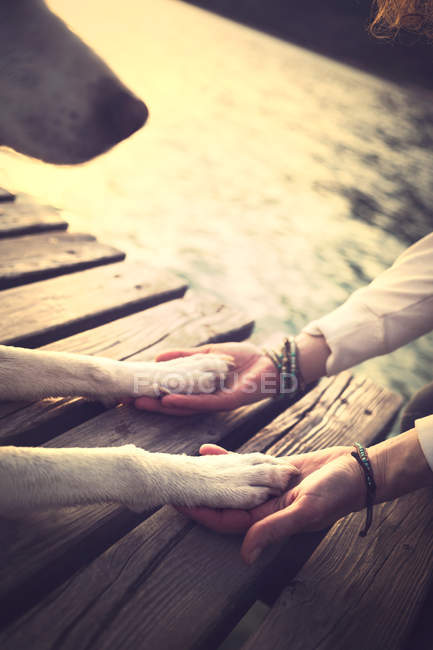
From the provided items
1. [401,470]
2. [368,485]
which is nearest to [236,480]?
[368,485]

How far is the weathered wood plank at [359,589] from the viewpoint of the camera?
1.12m

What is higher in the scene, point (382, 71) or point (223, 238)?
point (382, 71)

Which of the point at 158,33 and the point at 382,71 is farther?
the point at 382,71

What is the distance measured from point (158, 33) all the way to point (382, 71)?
9.38 metres

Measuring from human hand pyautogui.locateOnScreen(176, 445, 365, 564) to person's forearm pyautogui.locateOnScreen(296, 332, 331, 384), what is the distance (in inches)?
22.3

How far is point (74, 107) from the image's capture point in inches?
58.1

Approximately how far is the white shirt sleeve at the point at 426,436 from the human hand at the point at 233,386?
61cm

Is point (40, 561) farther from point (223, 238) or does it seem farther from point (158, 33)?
point (158, 33)

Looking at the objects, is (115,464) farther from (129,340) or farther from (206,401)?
(129,340)

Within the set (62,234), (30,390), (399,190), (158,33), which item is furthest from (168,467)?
(158,33)

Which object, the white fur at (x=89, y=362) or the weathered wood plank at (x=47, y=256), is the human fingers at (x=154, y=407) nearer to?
the white fur at (x=89, y=362)

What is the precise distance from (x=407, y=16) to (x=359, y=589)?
1951mm

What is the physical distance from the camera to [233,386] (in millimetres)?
1758

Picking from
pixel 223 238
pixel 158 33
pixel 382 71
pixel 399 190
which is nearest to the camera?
pixel 223 238
